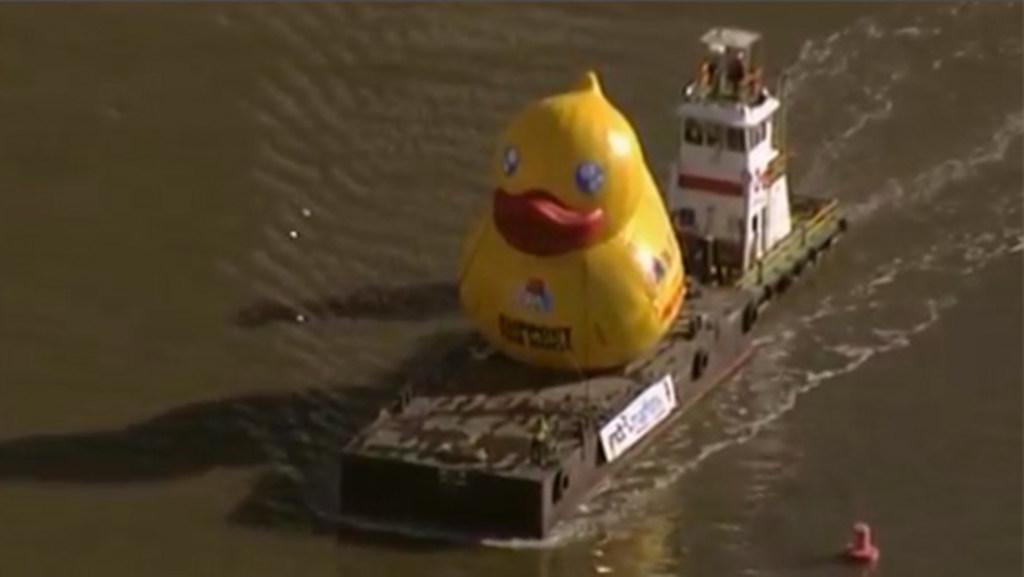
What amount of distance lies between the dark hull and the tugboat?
11mm

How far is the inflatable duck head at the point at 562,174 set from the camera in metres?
35.2

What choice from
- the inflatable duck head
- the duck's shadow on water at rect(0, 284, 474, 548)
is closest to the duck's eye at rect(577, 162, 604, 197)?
the inflatable duck head

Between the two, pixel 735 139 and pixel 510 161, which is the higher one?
pixel 735 139

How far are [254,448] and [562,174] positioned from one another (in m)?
3.55

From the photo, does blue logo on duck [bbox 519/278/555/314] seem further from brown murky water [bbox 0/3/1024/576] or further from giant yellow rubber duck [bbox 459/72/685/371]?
brown murky water [bbox 0/3/1024/576]

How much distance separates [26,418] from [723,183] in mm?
6627

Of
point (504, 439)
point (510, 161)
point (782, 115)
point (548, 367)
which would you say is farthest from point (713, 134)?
point (504, 439)

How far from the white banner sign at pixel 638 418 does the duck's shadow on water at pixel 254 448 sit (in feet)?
5.78

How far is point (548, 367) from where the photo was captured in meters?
36.2

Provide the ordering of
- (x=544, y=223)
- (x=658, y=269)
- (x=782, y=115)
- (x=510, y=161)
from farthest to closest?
(x=782, y=115), (x=658, y=269), (x=510, y=161), (x=544, y=223)

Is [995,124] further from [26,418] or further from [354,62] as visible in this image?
[26,418]

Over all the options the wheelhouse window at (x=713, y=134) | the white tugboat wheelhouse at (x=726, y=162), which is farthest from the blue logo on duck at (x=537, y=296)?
the wheelhouse window at (x=713, y=134)

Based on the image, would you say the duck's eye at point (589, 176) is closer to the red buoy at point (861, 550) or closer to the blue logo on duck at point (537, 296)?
the blue logo on duck at point (537, 296)

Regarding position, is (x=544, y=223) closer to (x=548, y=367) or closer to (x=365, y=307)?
(x=548, y=367)
